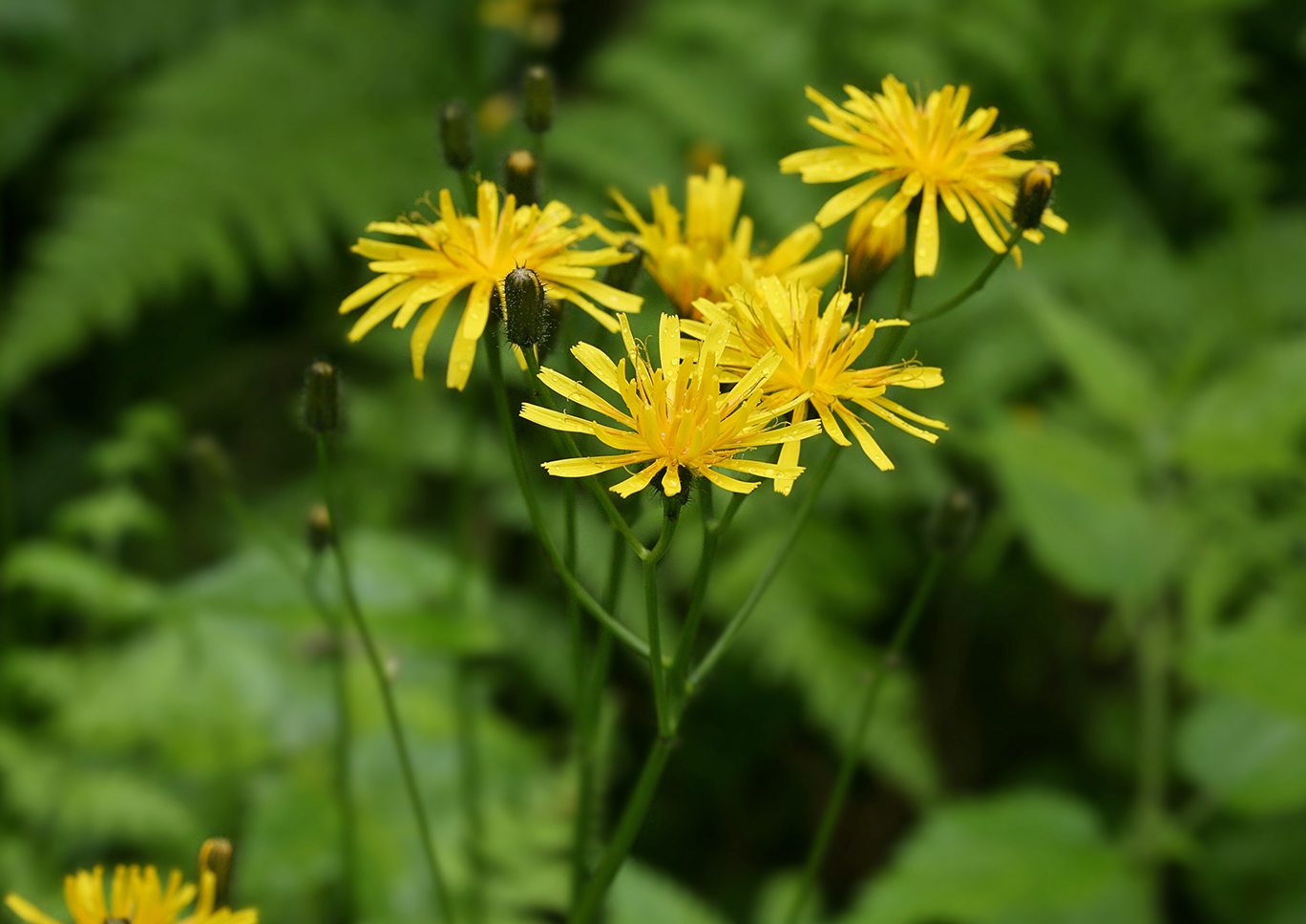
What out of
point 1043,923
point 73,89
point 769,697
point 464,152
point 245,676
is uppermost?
point 73,89

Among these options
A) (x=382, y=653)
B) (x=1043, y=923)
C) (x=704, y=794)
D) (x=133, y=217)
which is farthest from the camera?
(x=133, y=217)

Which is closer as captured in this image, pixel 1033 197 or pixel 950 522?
pixel 1033 197

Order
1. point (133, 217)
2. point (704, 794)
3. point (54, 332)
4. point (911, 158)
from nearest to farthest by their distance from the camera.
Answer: point (911, 158), point (704, 794), point (54, 332), point (133, 217)

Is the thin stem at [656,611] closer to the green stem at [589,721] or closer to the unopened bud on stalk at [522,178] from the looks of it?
the green stem at [589,721]

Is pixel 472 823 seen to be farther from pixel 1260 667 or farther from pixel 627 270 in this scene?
pixel 1260 667

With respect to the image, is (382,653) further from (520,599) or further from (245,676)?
(520,599)

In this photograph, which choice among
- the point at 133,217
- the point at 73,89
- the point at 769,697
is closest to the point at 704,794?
the point at 769,697

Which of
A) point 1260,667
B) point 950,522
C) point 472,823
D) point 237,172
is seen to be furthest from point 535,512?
point 237,172
